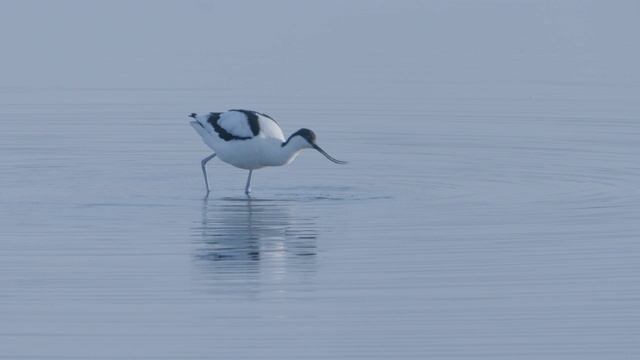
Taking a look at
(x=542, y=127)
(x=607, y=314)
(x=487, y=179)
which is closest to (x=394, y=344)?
(x=607, y=314)

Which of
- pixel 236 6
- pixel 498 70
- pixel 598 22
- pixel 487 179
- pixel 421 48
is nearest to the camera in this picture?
pixel 487 179

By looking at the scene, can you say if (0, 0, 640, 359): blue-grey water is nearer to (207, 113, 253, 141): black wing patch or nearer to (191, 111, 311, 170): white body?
(191, 111, 311, 170): white body

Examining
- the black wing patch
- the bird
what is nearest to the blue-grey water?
the bird

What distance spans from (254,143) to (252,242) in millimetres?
3059

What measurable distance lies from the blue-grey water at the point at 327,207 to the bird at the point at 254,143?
32 cm

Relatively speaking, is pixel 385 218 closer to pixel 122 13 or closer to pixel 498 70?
pixel 498 70

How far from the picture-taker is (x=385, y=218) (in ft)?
49.2

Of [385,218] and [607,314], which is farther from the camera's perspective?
[385,218]

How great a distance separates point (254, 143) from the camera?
16.8 m

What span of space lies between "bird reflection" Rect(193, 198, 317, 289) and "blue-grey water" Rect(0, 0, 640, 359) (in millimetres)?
39

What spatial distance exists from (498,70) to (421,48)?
4805 millimetres

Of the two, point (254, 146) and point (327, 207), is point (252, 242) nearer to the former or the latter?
point (327, 207)

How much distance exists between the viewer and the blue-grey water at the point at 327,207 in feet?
35.5

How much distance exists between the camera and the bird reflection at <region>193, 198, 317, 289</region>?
12.6 metres
